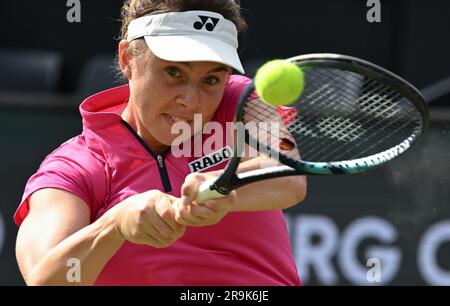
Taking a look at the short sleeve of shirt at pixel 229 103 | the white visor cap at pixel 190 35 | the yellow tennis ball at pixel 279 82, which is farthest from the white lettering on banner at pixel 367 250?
the yellow tennis ball at pixel 279 82

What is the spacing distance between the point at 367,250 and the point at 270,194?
78.7 inches

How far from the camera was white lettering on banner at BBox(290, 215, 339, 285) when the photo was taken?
4262 millimetres

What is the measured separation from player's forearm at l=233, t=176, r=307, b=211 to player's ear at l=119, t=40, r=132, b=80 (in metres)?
0.53

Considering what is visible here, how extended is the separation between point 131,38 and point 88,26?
313 cm

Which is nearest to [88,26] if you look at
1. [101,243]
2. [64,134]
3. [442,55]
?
[64,134]

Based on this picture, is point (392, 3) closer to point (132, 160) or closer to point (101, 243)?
point (132, 160)

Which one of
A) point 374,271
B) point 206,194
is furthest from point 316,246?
point 206,194

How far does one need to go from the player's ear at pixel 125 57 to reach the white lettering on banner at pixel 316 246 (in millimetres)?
1802

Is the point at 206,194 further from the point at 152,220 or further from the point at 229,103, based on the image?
the point at 229,103

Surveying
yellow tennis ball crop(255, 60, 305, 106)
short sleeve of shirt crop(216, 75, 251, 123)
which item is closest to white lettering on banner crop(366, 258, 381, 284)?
short sleeve of shirt crop(216, 75, 251, 123)

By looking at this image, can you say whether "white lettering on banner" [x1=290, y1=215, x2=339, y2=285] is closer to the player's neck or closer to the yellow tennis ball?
the player's neck

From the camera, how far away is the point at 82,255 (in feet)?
7.50

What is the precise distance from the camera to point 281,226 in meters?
2.63

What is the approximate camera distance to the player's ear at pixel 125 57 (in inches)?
104
